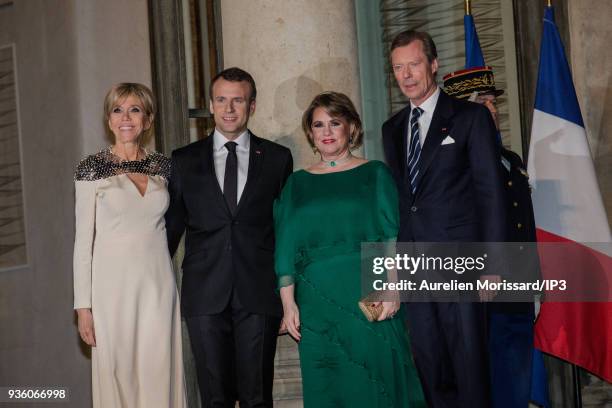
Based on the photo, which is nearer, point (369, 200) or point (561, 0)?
point (369, 200)

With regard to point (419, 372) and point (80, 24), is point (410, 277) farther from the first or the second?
point (80, 24)

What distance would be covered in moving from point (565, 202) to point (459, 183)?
1.34m

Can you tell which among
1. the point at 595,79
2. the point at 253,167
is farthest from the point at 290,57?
the point at 595,79

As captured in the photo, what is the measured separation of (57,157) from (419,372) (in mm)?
3174

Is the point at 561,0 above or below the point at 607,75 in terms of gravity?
above

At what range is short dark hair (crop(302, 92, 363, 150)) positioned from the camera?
158 inches

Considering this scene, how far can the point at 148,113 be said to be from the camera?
4027 mm

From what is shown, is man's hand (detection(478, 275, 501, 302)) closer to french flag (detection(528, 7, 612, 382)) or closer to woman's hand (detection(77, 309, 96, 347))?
french flag (detection(528, 7, 612, 382))

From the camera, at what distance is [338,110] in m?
4.02

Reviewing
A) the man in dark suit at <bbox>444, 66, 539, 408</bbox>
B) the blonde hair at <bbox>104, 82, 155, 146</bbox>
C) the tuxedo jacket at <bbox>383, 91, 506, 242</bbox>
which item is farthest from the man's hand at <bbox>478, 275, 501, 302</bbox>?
the blonde hair at <bbox>104, 82, 155, 146</bbox>

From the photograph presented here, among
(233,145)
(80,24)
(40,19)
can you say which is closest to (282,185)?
(233,145)

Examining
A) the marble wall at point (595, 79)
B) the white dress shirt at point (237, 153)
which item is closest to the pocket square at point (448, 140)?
the white dress shirt at point (237, 153)

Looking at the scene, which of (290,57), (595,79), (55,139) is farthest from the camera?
(55,139)

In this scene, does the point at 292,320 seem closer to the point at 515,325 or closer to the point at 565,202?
the point at 515,325
